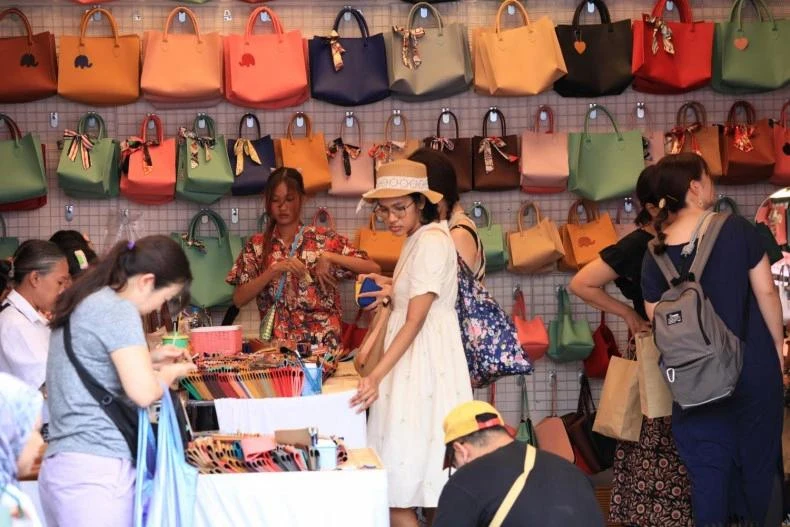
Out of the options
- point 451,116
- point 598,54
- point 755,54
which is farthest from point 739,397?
point 451,116

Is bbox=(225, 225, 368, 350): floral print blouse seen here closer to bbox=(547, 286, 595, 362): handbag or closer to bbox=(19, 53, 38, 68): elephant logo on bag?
bbox=(547, 286, 595, 362): handbag

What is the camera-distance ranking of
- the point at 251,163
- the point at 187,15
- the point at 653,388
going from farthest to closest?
1. the point at 187,15
2. the point at 251,163
3. the point at 653,388

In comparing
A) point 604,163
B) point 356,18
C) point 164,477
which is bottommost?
point 164,477

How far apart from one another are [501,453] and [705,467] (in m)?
2.04

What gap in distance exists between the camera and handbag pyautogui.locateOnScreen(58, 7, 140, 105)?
7297mm

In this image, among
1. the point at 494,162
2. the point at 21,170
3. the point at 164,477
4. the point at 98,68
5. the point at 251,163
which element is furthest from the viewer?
the point at 494,162

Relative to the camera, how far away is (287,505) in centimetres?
386

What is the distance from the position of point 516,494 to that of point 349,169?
4.52 metres

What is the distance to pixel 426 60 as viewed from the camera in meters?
7.41

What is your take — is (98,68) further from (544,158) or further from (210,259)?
(544,158)

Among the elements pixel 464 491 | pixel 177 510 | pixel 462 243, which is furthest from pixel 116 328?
pixel 462 243

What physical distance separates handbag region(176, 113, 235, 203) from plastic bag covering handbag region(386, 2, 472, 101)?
44.5 inches

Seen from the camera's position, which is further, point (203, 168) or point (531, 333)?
point (531, 333)

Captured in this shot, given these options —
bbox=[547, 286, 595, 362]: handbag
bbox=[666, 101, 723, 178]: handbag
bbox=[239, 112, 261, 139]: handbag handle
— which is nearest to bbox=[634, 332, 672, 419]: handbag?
bbox=[547, 286, 595, 362]: handbag
